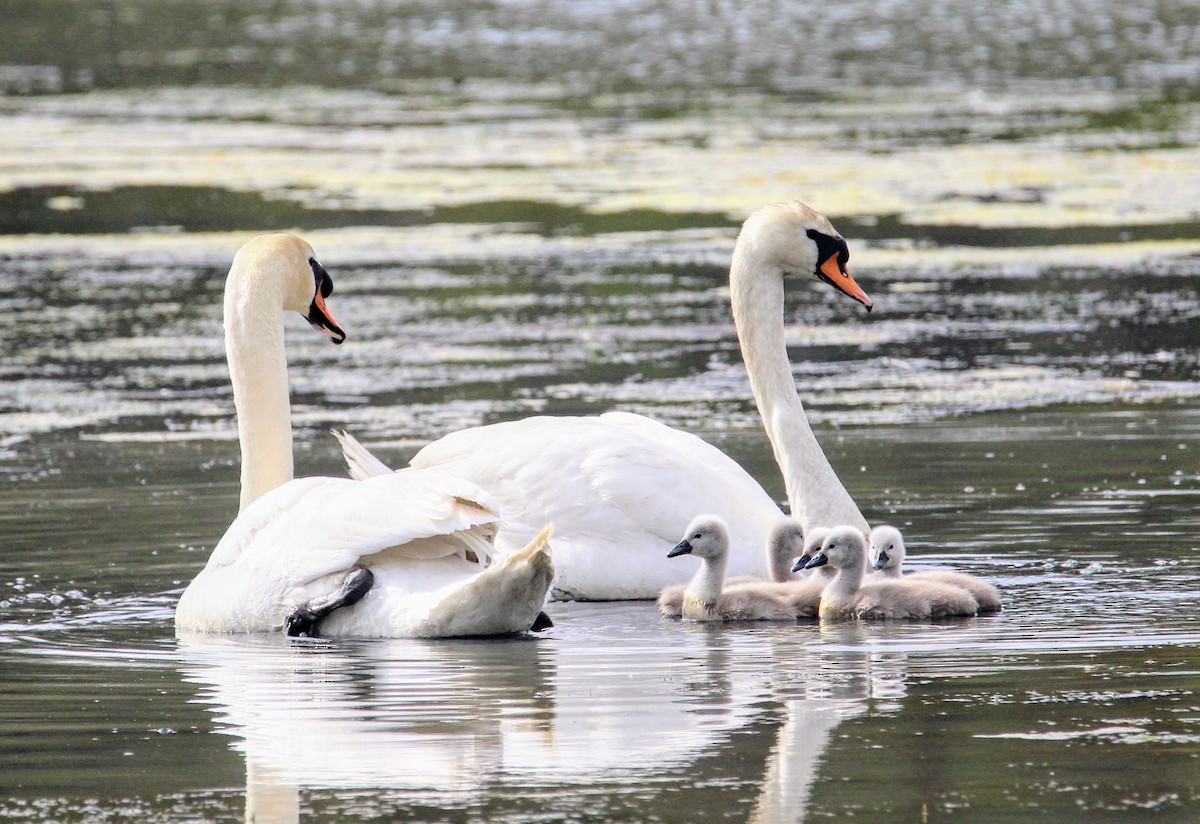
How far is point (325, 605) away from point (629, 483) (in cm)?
167

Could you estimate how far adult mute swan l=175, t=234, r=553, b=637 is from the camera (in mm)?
7594

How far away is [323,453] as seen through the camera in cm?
1214

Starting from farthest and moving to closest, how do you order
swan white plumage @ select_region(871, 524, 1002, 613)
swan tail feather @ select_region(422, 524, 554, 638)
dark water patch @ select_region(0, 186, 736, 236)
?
dark water patch @ select_region(0, 186, 736, 236), swan white plumage @ select_region(871, 524, 1002, 613), swan tail feather @ select_region(422, 524, 554, 638)

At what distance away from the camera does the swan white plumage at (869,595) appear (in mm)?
7949

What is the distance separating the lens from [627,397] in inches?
519

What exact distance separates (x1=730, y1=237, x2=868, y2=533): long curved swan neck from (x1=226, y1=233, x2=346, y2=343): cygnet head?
1.81 meters

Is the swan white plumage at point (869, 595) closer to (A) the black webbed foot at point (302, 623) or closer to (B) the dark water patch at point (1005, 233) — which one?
(A) the black webbed foot at point (302, 623)

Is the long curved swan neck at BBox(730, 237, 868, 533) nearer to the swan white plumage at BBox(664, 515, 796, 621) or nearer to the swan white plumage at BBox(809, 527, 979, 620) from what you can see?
the swan white plumage at BBox(664, 515, 796, 621)

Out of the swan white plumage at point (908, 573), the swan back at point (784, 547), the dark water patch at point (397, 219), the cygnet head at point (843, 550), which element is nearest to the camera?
the swan white plumage at point (908, 573)

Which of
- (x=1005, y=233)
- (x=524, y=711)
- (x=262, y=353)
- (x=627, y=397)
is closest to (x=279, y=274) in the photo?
(x=262, y=353)

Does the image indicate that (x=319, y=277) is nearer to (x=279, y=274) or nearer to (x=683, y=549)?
(x=279, y=274)

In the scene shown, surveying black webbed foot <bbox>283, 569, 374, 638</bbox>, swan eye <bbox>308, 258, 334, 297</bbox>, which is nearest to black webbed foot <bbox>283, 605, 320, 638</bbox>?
black webbed foot <bbox>283, 569, 374, 638</bbox>

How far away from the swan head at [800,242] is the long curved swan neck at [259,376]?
208 cm

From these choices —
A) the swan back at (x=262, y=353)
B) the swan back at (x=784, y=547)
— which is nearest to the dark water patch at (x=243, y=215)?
the swan back at (x=262, y=353)
